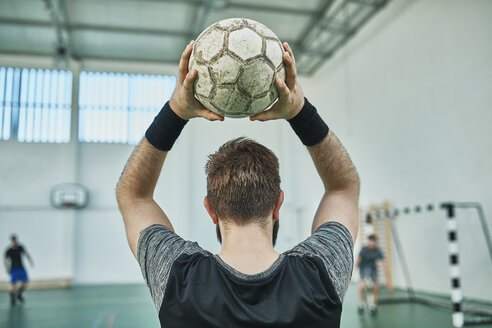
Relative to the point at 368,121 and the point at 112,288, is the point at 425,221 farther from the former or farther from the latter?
the point at 112,288

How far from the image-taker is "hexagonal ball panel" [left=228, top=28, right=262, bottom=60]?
4.51 feet

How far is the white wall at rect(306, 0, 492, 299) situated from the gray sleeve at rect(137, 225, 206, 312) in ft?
24.1

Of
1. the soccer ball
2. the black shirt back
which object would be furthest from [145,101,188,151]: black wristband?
the black shirt back

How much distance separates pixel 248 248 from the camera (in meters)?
1.15

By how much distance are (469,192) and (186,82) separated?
25.2 ft

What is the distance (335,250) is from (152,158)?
0.64m

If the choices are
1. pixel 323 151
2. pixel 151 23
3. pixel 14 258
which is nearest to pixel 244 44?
pixel 323 151

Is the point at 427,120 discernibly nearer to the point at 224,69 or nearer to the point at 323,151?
the point at 323,151

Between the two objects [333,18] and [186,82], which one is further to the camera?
[333,18]

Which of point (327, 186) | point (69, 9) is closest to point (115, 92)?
point (69, 9)

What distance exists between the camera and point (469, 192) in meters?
7.70

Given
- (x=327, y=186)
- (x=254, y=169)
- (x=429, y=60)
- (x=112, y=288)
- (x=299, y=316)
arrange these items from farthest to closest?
(x=112, y=288)
(x=429, y=60)
(x=327, y=186)
(x=254, y=169)
(x=299, y=316)

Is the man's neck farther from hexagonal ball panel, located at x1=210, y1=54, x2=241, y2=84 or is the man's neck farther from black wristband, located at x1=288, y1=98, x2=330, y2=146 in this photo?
hexagonal ball panel, located at x1=210, y1=54, x2=241, y2=84

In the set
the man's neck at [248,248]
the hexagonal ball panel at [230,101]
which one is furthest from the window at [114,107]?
the man's neck at [248,248]
